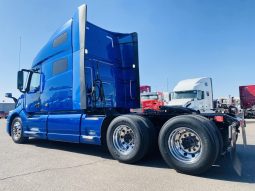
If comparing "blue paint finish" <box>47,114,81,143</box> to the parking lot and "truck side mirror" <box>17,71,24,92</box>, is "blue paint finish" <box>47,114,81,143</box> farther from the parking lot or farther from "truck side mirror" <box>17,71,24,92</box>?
"truck side mirror" <box>17,71,24,92</box>

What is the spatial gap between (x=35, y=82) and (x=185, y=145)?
550 cm

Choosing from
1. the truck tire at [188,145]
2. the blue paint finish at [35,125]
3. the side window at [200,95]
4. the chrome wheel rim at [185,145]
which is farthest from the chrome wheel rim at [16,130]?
the side window at [200,95]

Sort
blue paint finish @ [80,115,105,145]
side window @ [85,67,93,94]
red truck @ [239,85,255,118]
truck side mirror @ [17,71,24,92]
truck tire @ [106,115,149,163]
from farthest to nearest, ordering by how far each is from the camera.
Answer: red truck @ [239,85,255,118] < truck side mirror @ [17,71,24,92] < side window @ [85,67,93,94] < blue paint finish @ [80,115,105,145] < truck tire @ [106,115,149,163]

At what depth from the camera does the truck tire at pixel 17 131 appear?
8.40 meters

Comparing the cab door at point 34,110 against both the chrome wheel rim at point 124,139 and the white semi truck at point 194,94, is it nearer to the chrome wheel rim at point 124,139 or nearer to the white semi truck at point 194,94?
the chrome wheel rim at point 124,139

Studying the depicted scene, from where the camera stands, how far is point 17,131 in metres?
8.55

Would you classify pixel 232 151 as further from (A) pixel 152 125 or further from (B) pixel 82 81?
(B) pixel 82 81

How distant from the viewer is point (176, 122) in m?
4.61

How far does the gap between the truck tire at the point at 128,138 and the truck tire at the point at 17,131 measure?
13.7 ft

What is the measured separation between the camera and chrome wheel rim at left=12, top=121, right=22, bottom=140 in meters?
8.49

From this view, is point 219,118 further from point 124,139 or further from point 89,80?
point 89,80

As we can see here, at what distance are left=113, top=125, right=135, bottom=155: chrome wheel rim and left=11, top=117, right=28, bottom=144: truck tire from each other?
166 inches

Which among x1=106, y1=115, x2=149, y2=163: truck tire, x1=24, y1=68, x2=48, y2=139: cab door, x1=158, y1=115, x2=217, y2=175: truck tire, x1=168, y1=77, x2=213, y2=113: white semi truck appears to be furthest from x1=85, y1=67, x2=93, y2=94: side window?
x1=168, y1=77, x2=213, y2=113: white semi truck

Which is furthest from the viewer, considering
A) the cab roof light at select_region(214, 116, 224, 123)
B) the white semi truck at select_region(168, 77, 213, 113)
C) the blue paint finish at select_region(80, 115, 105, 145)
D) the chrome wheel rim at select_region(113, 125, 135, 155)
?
the white semi truck at select_region(168, 77, 213, 113)
